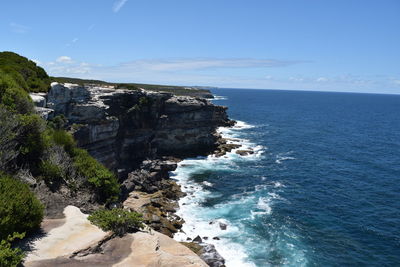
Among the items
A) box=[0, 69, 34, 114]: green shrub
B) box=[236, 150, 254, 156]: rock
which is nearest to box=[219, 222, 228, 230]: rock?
box=[0, 69, 34, 114]: green shrub

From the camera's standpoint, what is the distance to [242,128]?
375 feet

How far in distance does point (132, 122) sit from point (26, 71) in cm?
2485

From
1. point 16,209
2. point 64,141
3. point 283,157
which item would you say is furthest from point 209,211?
point 283,157

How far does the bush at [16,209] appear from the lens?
15.3 metres

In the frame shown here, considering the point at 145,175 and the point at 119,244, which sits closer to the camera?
the point at 119,244

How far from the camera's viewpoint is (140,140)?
6819 cm

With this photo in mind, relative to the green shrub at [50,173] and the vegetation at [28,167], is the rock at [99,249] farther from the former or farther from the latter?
the green shrub at [50,173]

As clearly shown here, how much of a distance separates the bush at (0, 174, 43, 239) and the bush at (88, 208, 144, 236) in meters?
3.21

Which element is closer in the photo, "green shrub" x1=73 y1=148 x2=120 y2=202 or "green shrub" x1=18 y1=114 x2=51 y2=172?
"green shrub" x1=18 y1=114 x2=51 y2=172

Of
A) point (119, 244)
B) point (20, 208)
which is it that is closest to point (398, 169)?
point (119, 244)

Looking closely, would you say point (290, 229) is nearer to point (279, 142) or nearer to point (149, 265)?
point (149, 265)

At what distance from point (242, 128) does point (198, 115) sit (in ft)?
121

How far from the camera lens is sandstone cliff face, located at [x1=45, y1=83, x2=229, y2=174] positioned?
50938mm

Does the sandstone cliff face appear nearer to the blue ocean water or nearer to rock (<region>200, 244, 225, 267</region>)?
the blue ocean water
